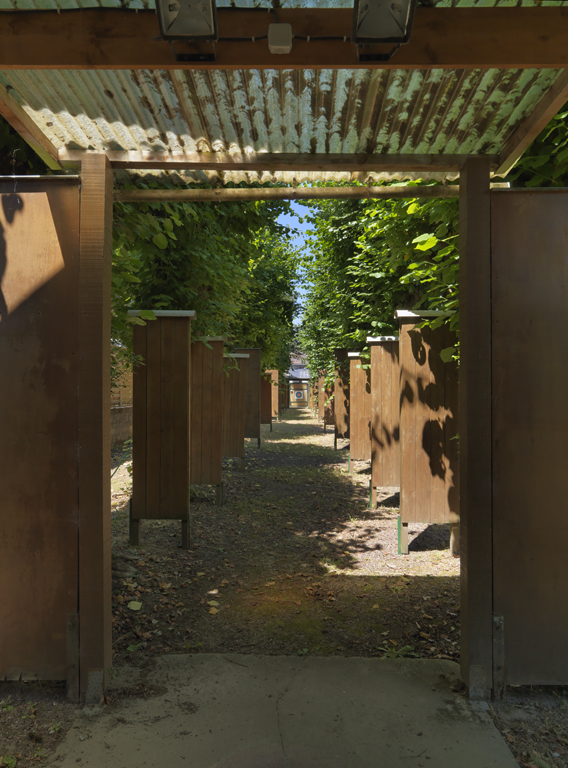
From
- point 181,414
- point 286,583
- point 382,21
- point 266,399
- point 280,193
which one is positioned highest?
point 382,21

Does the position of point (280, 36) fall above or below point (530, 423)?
above

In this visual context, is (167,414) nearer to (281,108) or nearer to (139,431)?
(139,431)

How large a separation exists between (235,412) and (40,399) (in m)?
7.89

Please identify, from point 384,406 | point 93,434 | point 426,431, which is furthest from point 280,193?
point 384,406

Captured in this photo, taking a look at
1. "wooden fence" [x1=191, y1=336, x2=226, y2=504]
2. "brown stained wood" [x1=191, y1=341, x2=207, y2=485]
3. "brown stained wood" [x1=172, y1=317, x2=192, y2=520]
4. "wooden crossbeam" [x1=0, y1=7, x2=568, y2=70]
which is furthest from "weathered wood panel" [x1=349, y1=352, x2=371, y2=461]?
"wooden crossbeam" [x1=0, y1=7, x2=568, y2=70]

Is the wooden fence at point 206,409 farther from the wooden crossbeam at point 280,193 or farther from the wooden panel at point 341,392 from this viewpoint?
the wooden panel at point 341,392

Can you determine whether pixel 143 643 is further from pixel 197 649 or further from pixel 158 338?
pixel 158 338

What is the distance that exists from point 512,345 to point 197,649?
2907mm

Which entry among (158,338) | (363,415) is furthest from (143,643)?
(363,415)

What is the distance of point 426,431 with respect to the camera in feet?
18.2

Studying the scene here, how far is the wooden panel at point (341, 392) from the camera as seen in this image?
43.5 ft

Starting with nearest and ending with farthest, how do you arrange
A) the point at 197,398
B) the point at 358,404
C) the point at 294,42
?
the point at 294,42, the point at 197,398, the point at 358,404

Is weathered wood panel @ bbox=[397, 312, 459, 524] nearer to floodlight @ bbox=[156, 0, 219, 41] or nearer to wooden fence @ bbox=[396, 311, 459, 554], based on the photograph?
wooden fence @ bbox=[396, 311, 459, 554]

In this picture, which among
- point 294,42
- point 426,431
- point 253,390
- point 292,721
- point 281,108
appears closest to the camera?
point 294,42
